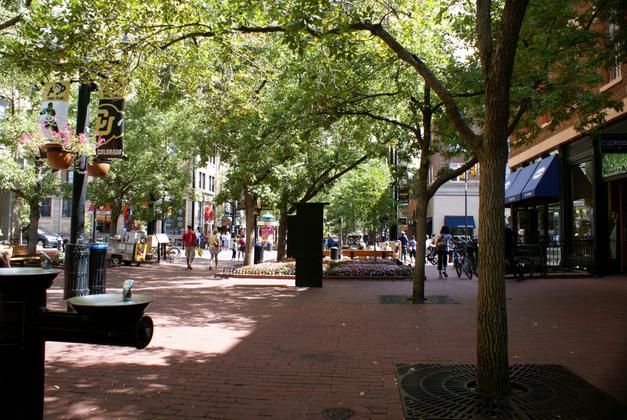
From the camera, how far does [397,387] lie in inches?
204

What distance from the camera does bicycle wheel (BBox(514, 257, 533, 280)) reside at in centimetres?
1647

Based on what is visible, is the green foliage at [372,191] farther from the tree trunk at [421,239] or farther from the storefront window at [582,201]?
the tree trunk at [421,239]

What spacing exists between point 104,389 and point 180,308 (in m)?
5.45

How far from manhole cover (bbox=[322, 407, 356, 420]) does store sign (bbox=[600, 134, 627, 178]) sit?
523 inches

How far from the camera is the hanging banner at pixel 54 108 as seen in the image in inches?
378

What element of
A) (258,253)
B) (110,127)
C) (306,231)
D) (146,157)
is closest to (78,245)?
(110,127)

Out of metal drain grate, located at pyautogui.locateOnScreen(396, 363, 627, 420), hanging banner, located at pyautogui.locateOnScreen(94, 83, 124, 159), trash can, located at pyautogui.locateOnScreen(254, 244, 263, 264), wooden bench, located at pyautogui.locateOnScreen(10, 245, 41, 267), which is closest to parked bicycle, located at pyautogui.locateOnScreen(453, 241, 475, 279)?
trash can, located at pyautogui.locateOnScreen(254, 244, 263, 264)

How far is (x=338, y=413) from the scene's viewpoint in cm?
446

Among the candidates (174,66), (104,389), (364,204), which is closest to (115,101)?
(174,66)

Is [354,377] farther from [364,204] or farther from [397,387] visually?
[364,204]

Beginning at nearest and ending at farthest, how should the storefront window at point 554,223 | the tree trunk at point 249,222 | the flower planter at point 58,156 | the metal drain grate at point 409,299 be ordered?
the flower planter at point 58,156 < the metal drain grate at point 409,299 < the storefront window at point 554,223 < the tree trunk at point 249,222

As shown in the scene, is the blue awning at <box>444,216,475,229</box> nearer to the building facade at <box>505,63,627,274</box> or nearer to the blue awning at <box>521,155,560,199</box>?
the building facade at <box>505,63,627,274</box>

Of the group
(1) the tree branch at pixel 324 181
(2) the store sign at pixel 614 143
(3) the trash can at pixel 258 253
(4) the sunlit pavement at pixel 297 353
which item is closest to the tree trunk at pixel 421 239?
(4) the sunlit pavement at pixel 297 353

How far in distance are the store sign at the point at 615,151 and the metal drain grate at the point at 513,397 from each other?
11.1 meters
